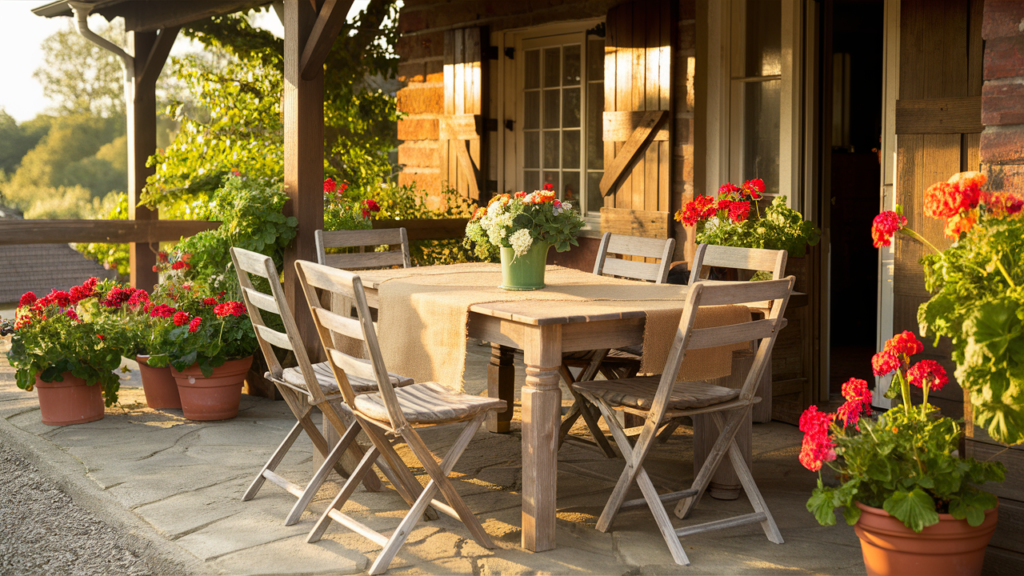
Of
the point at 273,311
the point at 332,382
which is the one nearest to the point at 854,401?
the point at 332,382

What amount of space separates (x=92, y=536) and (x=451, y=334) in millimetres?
1554

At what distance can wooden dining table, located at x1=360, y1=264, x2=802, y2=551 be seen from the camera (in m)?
3.08

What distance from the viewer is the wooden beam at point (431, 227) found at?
21.6 feet

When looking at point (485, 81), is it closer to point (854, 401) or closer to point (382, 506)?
point (382, 506)

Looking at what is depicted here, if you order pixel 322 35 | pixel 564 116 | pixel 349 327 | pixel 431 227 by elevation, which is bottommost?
pixel 349 327

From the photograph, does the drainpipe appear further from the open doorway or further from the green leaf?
the green leaf

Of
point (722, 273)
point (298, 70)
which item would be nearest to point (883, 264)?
point (722, 273)

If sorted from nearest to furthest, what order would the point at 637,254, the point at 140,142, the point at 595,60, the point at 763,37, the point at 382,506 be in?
the point at 382,506 < the point at 637,254 < the point at 763,37 < the point at 595,60 < the point at 140,142

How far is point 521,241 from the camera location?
3.61m

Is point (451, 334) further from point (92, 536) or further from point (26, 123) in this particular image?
point (26, 123)

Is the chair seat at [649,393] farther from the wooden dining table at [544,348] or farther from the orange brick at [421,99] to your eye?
the orange brick at [421,99]

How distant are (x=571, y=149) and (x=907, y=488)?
449 cm

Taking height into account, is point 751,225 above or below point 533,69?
below

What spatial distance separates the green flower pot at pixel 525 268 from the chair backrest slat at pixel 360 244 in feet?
3.54
